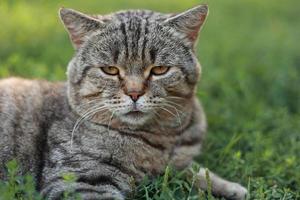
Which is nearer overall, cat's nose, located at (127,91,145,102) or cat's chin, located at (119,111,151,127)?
cat's nose, located at (127,91,145,102)

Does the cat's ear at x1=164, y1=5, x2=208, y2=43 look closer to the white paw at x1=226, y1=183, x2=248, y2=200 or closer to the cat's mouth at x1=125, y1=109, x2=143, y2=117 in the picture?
the cat's mouth at x1=125, y1=109, x2=143, y2=117

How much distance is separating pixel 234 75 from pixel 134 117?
2955mm

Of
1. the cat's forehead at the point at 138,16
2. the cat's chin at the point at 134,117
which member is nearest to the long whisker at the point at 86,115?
the cat's chin at the point at 134,117

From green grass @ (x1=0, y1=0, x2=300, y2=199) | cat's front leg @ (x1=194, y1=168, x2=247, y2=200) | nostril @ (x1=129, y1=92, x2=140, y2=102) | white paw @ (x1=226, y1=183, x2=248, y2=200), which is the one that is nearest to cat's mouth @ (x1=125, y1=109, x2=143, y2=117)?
nostril @ (x1=129, y1=92, x2=140, y2=102)

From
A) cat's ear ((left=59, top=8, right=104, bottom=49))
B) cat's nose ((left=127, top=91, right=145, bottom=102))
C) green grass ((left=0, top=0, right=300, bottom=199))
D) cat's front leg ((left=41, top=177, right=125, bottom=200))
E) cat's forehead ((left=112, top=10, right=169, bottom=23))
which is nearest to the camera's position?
cat's front leg ((left=41, top=177, right=125, bottom=200))

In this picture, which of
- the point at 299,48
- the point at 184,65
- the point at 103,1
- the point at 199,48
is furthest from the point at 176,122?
the point at 103,1

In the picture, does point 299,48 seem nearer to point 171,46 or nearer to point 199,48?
point 199,48

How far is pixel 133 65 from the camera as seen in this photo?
14.4 feet

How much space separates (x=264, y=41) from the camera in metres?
8.60

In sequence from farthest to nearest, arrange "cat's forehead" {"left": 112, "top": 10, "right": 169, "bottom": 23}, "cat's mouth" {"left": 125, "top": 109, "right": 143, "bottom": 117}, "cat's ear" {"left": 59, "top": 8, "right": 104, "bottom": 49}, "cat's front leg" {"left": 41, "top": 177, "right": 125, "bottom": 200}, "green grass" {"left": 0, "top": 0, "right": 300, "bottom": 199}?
"green grass" {"left": 0, "top": 0, "right": 300, "bottom": 199}, "cat's forehead" {"left": 112, "top": 10, "right": 169, "bottom": 23}, "cat's ear" {"left": 59, "top": 8, "right": 104, "bottom": 49}, "cat's mouth" {"left": 125, "top": 109, "right": 143, "bottom": 117}, "cat's front leg" {"left": 41, "top": 177, "right": 125, "bottom": 200}

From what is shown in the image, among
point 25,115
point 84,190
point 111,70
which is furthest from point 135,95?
point 25,115

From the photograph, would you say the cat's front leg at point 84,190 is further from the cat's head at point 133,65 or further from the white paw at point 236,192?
the white paw at point 236,192

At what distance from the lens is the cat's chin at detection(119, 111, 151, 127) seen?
441 centimetres

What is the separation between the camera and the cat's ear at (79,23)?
15.0 ft
